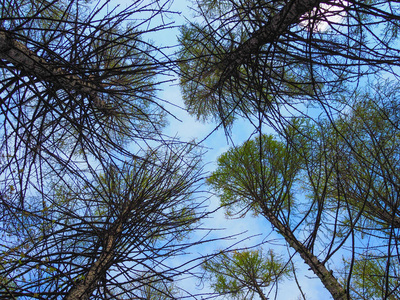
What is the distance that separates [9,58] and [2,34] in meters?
0.21

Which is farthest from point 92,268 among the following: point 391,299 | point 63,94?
point 391,299

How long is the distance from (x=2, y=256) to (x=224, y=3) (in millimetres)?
4344

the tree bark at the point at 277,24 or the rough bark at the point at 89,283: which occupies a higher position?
the tree bark at the point at 277,24

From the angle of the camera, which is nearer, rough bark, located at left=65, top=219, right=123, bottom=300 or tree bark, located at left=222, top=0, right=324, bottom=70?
rough bark, located at left=65, top=219, right=123, bottom=300

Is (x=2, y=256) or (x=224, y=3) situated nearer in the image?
(x=2, y=256)

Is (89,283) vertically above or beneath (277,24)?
beneath

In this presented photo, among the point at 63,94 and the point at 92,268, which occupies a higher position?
the point at 63,94

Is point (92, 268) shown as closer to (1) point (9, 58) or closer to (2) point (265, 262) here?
(1) point (9, 58)

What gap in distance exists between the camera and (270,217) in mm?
3832

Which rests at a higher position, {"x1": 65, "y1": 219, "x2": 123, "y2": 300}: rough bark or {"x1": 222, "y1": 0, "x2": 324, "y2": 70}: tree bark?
{"x1": 222, "y1": 0, "x2": 324, "y2": 70}: tree bark

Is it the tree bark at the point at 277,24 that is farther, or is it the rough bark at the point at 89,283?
the tree bark at the point at 277,24

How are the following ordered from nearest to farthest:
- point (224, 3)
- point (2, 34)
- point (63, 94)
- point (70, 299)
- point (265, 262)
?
point (70, 299) → point (2, 34) → point (63, 94) → point (224, 3) → point (265, 262)

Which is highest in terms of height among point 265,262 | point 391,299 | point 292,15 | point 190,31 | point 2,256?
point 190,31

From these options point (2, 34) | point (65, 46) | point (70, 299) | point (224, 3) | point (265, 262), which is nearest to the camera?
point (70, 299)
